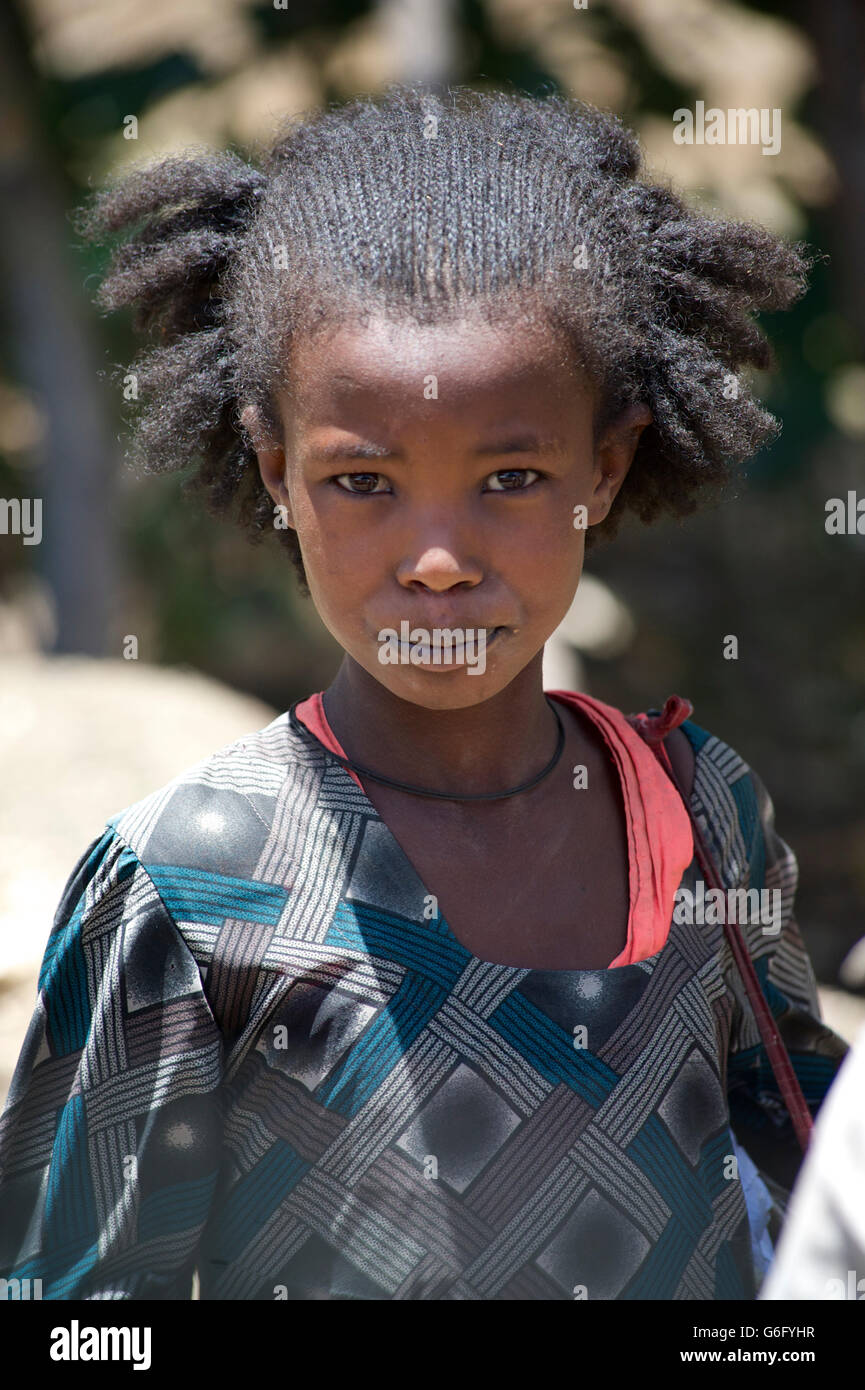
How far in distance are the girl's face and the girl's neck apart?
0.11 metres

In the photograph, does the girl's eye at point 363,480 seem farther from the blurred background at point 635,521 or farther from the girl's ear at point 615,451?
the blurred background at point 635,521

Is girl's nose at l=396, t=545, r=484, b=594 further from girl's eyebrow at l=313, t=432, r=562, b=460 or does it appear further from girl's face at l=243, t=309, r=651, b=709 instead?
girl's eyebrow at l=313, t=432, r=562, b=460

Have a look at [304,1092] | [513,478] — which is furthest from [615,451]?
[304,1092]

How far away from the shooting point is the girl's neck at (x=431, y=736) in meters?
1.67

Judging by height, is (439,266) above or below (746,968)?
above

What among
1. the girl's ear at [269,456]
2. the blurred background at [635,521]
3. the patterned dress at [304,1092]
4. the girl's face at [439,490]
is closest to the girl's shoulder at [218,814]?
the patterned dress at [304,1092]

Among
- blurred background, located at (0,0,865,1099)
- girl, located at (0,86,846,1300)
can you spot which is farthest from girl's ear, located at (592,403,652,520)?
blurred background, located at (0,0,865,1099)

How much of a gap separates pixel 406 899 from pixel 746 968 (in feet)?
1.66

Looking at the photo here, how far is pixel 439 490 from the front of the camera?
144cm

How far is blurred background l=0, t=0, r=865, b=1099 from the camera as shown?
6086mm

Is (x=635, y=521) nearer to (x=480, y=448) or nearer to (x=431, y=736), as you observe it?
(x=431, y=736)

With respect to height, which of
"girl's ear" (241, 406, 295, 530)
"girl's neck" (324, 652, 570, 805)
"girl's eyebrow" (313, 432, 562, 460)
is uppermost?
"girl's ear" (241, 406, 295, 530)

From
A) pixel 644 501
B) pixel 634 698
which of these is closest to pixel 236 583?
pixel 634 698

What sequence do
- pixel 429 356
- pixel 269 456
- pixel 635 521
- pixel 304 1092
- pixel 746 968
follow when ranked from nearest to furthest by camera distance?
pixel 429 356
pixel 304 1092
pixel 269 456
pixel 746 968
pixel 635 521
